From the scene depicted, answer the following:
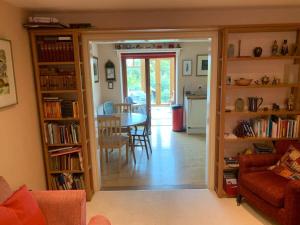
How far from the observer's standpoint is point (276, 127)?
2816mm

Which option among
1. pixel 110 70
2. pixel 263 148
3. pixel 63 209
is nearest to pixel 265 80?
pixel 263 148

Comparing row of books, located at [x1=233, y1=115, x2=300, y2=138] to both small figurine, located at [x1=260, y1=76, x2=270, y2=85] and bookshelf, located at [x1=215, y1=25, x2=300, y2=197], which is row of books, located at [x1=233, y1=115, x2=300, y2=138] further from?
small figurine, located at [x1=260, y1=76, x2=270, y2=85]

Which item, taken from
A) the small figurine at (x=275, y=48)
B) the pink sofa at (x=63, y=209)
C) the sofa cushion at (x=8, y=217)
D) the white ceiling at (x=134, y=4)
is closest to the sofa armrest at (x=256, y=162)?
the small figurine at (x=275, y=48)

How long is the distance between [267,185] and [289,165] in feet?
1.24

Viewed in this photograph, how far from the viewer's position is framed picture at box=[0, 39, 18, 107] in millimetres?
2031

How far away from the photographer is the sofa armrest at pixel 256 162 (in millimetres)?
2662

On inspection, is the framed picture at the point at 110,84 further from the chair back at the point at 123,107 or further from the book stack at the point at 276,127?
the book stack at the point at 276,127

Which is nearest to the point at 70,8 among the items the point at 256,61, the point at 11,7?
the point at 11,7

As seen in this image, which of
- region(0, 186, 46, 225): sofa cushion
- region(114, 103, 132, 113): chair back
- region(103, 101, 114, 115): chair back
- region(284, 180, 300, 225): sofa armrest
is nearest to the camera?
region(0, 186, 46, 225): sofa cushion

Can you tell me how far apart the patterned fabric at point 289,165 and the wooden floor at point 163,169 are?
3.47ft

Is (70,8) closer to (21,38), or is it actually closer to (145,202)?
(21,38)

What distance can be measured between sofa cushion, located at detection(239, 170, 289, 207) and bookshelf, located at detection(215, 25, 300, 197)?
410 mm

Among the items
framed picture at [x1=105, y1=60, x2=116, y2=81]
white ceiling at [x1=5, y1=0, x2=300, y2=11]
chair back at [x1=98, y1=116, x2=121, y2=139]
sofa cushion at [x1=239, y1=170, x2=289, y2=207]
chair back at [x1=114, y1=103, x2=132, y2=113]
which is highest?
white ceiling at [x1=5, y1=0, x2=300, y2=11]

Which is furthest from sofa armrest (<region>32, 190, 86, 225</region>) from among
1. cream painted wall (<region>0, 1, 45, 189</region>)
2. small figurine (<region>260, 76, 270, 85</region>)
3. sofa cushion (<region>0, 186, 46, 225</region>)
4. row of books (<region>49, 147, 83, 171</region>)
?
small figurine (<region>260, 76, 270, 85</region>)
